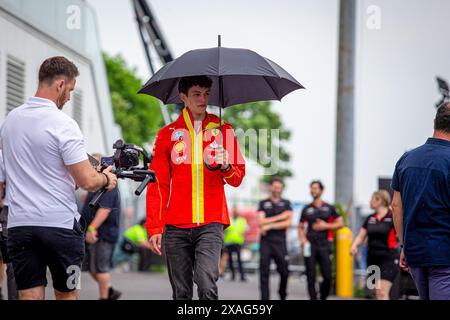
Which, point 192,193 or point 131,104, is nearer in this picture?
point 192,193

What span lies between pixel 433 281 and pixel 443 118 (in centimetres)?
111

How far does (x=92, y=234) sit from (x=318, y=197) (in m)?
4.17

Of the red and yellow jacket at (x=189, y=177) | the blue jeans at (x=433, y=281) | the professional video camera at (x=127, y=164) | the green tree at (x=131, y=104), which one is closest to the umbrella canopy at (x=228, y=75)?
the red and yellow jacket at (x=189, y=177)

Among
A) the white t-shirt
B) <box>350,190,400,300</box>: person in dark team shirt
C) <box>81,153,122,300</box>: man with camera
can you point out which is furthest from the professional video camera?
<box>350,190,400,300</box>: person in dark team shirt

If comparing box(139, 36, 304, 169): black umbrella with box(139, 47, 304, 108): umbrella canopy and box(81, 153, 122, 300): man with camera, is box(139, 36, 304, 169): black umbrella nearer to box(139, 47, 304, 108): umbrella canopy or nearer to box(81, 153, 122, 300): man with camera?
box(139, 47, 304, 108): umbrella canopy

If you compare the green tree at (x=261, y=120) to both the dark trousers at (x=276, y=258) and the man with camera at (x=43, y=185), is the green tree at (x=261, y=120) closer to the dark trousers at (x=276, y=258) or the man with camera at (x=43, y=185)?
the dark trousers at (x=276, y=258)

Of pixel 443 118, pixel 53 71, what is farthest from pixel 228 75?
→ pixel 53 71

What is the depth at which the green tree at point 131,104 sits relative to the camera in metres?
66.4

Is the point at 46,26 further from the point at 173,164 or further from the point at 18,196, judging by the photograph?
the point at 18,196

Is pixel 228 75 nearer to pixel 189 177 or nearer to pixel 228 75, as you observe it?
pixel 228 75

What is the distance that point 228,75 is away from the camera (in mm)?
7449

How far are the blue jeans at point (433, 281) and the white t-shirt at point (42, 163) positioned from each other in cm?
238

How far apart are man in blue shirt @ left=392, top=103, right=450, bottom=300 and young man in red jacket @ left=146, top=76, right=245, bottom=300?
1270 millimetres

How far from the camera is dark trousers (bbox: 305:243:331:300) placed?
48.8ft
